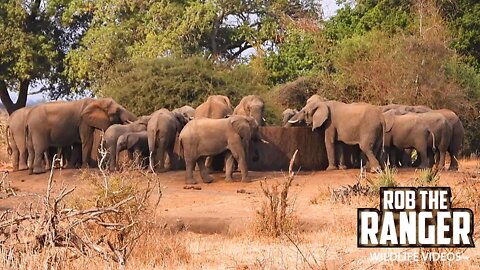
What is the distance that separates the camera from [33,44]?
121ft

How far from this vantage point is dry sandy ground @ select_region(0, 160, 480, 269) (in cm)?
900

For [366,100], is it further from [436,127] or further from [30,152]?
Result: [30,152]

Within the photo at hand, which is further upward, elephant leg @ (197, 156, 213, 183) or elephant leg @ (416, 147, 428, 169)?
elephant leg @ (416, 147, 428, 169)

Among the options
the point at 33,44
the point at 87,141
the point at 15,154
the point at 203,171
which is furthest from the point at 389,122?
the point at 33,44

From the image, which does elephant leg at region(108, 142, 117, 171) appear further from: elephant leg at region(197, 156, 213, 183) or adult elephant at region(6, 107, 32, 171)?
adult elephant at region(6, 107, 32, 171)

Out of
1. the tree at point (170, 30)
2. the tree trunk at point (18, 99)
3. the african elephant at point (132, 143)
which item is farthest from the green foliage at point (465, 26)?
the tree trunk at point (18, 99)

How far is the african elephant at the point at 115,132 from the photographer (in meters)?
19.4

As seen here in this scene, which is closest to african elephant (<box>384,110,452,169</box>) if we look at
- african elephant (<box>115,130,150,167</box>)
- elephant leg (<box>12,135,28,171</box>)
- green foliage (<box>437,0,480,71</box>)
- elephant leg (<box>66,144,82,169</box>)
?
african elephant (<box>115,130,150,167</box>)

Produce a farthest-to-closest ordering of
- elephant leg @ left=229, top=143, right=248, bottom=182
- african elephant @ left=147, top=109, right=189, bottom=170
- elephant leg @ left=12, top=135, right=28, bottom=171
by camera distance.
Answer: elephant leg @ left=12, top=135, right=28, bottom=171
african elephant @ left=147, top=109, right=189, bottom=170
elephant leg @ left=229, top=143, right=248, bottom=182

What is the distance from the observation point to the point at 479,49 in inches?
1293

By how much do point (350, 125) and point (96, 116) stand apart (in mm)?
5408

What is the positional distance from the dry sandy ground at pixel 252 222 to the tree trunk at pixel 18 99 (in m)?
20.6

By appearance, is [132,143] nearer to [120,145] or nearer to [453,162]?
[120,145]

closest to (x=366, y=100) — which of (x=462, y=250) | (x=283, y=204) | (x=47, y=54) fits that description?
(x=47, y=54)
